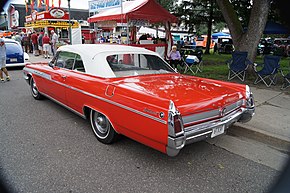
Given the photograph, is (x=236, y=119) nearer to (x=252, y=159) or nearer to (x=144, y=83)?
(x=252, y=159)

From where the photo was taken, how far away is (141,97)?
2828 millimetres

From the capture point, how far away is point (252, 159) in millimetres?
3236

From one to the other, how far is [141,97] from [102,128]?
1173 millimetres

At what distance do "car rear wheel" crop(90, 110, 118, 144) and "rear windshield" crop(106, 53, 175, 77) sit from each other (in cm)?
73

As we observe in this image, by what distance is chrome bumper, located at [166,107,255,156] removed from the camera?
98.4 inches

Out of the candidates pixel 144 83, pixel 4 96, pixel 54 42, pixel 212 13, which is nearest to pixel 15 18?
pixel 54 42

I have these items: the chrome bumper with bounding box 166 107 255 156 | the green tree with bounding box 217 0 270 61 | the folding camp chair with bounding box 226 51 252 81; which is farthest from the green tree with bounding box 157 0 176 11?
the chrome bumper with bounding box 166 107 255 156

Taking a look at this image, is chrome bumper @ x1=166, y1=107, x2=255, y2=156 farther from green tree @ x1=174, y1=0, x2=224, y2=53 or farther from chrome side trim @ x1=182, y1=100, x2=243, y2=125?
green tree @ x1=174, y1=0, x2=224, y2=53

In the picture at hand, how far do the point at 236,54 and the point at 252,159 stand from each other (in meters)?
5.38

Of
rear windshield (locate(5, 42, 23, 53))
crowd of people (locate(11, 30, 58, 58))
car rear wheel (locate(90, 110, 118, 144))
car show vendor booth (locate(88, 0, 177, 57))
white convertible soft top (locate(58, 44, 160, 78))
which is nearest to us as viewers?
car rear wheel (locate(90, 110, 118, 144))

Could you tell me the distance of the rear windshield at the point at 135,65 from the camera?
391 cm

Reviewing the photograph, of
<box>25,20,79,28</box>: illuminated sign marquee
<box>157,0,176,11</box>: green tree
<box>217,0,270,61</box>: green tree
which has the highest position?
<box>157,0,176,11</box>: green tree

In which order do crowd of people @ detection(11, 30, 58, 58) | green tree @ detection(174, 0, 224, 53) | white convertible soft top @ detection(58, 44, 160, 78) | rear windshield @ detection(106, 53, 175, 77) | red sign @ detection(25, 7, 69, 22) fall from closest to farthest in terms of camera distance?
white convertible soft top @ detection(58, 44, 160, 78), rear windshield @ detection(106, 53, 175, 77), crowd of people @ detection(11, 30, 58, 58), green tree @ detection(174, 0, 224, 53), red sign @ detection(25, 7, 69, 22)

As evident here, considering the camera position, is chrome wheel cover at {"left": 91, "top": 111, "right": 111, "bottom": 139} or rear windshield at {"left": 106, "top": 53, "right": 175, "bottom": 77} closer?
chrome wheel cover at {"left": 91, "top": 111, "right": 111, "bottom": 139}
